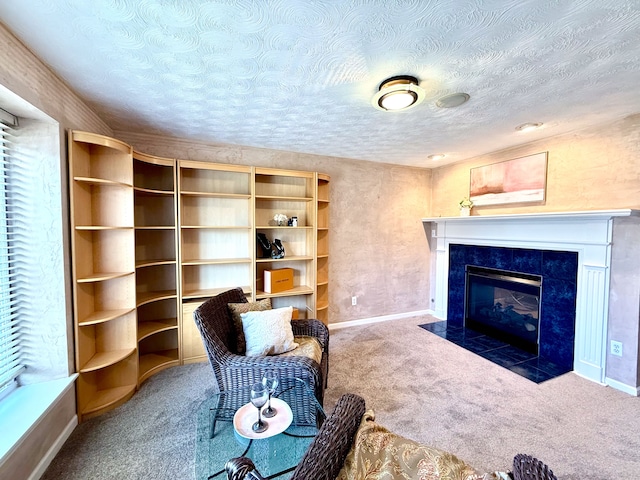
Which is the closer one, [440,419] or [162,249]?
[440,419]

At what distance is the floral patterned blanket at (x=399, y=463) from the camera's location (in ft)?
2.86

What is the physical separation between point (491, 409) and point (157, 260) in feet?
11.0

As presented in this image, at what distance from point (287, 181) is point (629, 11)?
2.89 m

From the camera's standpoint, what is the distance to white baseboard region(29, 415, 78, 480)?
1.53 m

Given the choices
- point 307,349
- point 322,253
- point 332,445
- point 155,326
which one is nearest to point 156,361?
point 155,326

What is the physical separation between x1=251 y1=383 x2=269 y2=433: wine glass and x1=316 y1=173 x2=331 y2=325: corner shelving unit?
6.59 ft

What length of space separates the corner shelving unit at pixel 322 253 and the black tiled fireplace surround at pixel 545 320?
164 cm

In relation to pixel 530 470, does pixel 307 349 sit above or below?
below

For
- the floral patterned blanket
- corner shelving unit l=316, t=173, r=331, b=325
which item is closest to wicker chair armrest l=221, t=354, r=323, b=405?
the floral patterned blanket

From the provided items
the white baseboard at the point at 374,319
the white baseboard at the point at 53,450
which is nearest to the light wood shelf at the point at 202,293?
the white baseboard at the point at 53,450

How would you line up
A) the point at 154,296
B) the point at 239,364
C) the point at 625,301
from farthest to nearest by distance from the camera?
the point at 154,296, the point at 625,301, the point at 239,364

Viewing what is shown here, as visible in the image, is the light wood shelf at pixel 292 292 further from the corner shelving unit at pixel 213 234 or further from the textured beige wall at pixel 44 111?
the textured beige wall at pixel 44 111

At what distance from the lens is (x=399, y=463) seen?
92cm

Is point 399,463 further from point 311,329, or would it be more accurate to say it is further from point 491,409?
point 491,409
